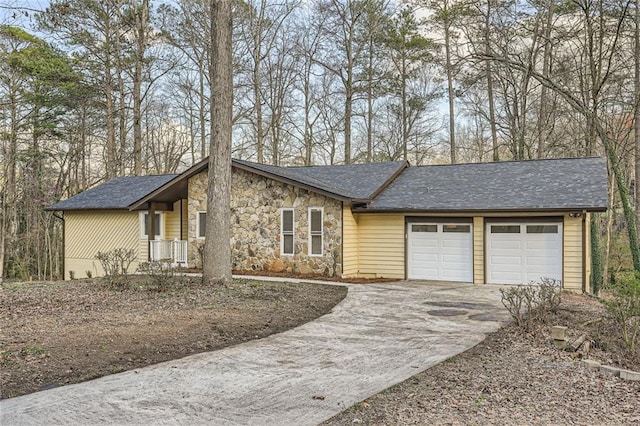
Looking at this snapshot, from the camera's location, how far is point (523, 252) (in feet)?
43.7

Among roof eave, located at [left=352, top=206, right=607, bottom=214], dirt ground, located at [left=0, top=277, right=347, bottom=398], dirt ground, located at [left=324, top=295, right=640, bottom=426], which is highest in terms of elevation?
roof eave, located at [left=352, top=206, right=607, bottom=214]

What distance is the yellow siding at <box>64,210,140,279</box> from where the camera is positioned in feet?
60.7

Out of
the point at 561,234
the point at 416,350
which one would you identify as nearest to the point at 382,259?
the point at 561,234

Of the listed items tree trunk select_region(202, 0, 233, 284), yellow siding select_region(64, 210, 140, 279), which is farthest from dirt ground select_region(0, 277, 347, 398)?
yellow siding select_region(64, 210, 140, 279)

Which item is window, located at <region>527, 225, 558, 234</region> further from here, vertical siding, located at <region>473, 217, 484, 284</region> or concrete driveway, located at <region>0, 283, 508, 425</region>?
concrete driveway, located at <region>0, 283, 508, 425</region>

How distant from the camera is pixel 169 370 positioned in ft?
17.6

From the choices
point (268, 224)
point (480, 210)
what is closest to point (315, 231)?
point (268, 224)

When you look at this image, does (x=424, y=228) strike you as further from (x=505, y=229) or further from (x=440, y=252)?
(x=505, y=229)

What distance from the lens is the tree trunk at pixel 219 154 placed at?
11.2m

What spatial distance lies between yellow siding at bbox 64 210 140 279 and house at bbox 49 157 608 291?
51 cm

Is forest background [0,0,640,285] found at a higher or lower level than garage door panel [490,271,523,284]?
higher

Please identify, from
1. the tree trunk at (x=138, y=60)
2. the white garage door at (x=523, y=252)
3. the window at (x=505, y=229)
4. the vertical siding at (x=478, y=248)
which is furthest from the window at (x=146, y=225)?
the window at (x=505, y=229)

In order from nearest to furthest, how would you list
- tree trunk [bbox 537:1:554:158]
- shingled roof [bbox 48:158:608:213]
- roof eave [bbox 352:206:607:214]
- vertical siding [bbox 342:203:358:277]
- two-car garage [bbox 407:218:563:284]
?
roof eave [bbox 352:206:607:214] → shingled roof [bbox 48:158:608:213] → two-car garage [bbox 407:218:563:284] → vertical siding [bbox 342:203:358:277] → tree trunk [bbox 537:1:554:158]

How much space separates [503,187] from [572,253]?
96.7 inches
